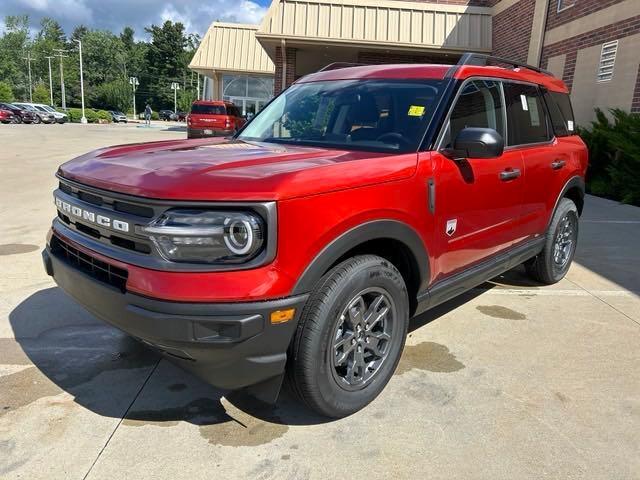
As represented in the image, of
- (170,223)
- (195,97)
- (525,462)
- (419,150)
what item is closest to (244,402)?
(170,223)

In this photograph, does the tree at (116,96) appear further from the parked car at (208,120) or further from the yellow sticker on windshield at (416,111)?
the yellow sticker on windshield at (416,111)

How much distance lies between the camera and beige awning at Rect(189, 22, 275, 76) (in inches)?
1195

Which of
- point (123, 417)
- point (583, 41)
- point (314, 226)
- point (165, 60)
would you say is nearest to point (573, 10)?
point (583, 41)

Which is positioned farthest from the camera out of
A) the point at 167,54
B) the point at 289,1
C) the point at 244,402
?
the point at 167,54

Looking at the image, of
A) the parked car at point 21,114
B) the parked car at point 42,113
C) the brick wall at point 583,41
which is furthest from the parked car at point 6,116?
the brick wall at point 583,41

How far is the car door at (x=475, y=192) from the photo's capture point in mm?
3064

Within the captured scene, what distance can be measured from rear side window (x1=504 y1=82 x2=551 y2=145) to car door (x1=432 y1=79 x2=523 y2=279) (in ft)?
0.43

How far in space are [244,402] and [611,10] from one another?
1147 centimetres

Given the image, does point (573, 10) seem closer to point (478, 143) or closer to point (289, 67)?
point (289, 67)

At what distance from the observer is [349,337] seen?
2.64 meters

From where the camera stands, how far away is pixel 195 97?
9094 centimetres

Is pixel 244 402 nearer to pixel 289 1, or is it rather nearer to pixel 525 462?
pixel 525 462

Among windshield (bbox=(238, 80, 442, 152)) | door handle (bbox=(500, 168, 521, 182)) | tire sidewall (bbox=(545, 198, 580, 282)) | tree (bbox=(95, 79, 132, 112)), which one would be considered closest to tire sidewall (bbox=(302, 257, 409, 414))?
windshield (bbox=(238, 80, 442, 152))

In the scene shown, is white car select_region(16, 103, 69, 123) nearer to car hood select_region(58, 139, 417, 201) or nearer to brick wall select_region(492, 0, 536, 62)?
brick wall select_region(492, 0, 536, 62)
